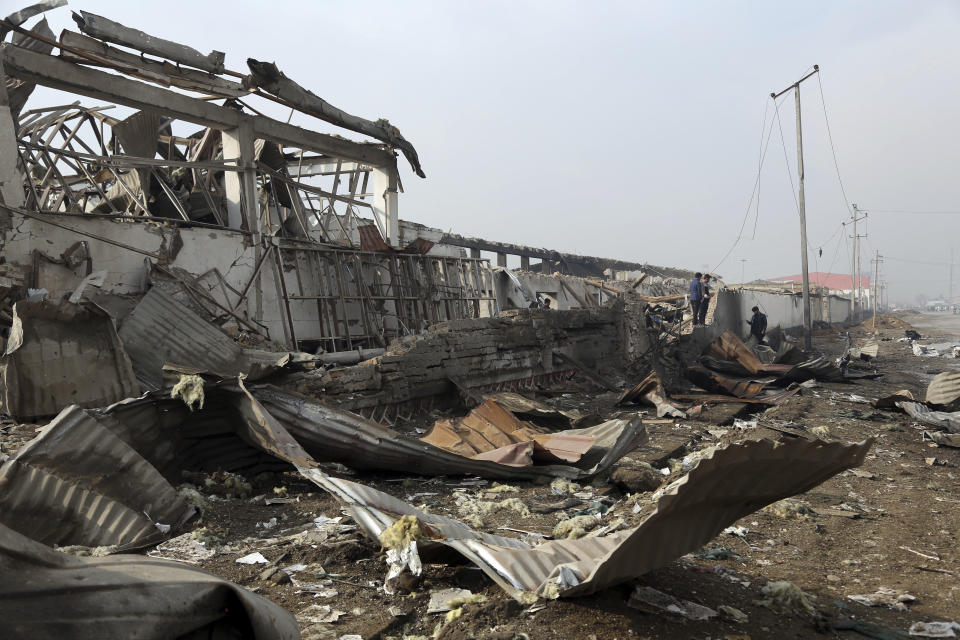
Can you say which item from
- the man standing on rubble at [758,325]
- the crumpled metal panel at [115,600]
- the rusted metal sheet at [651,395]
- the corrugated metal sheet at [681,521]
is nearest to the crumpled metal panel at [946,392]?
the rusted metal sheet at [651,395]

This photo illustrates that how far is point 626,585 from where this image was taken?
284cm

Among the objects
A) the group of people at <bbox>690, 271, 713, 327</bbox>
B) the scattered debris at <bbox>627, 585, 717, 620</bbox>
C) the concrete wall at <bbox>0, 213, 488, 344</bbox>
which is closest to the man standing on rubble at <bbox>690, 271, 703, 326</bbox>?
the group of people at <bbox>690, 271, 713, 327</bbox>

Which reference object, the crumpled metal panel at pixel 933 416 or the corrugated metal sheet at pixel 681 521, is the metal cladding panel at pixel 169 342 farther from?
the crumpled metal panel at pixel 933 416

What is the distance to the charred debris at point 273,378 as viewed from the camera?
2.55 metres

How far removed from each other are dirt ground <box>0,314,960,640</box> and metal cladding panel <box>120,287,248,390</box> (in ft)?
4.62

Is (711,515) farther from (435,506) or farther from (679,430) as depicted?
(679,430)

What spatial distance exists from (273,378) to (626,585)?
11.6ft

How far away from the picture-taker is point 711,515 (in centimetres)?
262

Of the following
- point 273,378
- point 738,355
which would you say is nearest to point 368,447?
point 273,378

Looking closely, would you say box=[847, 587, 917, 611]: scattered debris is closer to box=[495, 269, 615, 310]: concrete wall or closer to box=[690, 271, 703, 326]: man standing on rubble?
box=[495, 269, 615, 310]: concrete wall

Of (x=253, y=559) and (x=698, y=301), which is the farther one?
(x=698, y=301)

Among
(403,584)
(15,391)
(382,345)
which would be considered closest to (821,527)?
(403,584)

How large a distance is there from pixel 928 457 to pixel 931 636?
5016mm

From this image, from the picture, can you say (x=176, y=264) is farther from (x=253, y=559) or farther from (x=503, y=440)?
(x=253, y=559)
